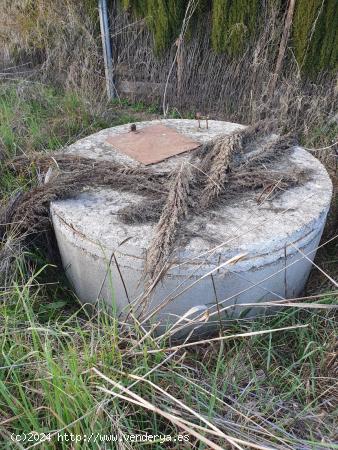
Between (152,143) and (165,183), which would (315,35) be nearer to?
(152,143)

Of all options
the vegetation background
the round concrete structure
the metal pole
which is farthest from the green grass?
the metal pole

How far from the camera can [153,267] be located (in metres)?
1.87

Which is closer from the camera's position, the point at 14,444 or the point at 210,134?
the point at 14,444

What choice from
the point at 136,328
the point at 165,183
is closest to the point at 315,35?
the point at 165,183

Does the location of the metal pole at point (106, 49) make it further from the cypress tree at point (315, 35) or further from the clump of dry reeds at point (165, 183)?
the clump of dry reeds at point (165, 183)

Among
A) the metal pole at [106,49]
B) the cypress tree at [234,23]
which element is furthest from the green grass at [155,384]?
the metal pole at [106,49]

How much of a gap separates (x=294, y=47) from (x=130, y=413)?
334 cm

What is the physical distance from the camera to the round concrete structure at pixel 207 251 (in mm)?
1943

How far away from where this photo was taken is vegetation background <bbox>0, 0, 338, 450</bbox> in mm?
1484

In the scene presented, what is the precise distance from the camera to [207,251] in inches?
73.4

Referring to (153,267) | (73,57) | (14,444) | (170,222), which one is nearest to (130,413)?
(14,444)

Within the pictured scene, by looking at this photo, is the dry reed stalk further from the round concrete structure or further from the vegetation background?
the vegetation background

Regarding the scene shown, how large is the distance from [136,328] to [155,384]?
21 centimetres

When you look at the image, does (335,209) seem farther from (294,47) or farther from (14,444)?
(14,444)
